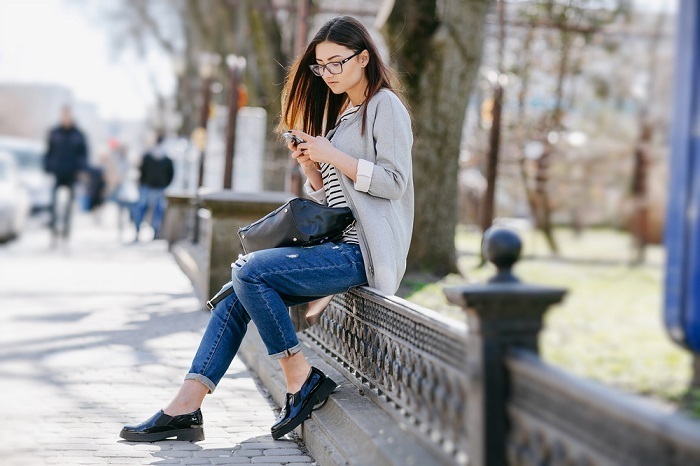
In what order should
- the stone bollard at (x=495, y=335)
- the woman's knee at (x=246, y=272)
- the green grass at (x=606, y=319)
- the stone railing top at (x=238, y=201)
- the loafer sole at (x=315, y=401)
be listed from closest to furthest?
the stone bollard at (x=495, y=335), the woman's knee at (x=246, y=272), the loafer sole at (x=315, y=401), the green grass at (x=606, y=319), the stone railing top at (x=238, y=201)

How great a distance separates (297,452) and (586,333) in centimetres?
437

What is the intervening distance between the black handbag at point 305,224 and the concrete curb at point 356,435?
70 centimetres

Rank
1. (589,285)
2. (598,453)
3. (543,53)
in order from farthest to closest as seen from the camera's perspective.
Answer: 1. (543,53)
2. (589,285)
3. (598,453)

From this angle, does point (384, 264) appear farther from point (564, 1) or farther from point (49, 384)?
point (564, 1)

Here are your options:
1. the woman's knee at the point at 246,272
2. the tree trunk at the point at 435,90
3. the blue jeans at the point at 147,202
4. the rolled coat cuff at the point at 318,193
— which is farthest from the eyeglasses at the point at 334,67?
the blue jeans at the point at 147,202

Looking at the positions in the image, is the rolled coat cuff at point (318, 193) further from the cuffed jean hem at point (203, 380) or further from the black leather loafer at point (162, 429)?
the black leather loafer at point (162, 429)

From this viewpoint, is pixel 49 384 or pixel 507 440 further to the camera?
pixel 49 384

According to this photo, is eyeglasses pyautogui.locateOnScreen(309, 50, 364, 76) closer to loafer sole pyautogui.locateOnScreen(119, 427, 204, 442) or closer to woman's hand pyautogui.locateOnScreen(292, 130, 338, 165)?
woman's hand pyautogui.locateOnScreen(292, 130, 338, 165)

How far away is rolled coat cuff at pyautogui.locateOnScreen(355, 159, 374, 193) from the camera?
14.3ft

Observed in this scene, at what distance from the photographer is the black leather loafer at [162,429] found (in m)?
4.54

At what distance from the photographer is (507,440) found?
109 inches

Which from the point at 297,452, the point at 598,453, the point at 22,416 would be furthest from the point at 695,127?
the point at 22,416

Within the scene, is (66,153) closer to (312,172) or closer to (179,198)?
(179,198)

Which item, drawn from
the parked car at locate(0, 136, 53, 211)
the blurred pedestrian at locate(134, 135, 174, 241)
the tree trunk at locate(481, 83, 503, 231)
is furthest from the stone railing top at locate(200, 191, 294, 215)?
the parked car at locate(0, 136, 53, 211)
